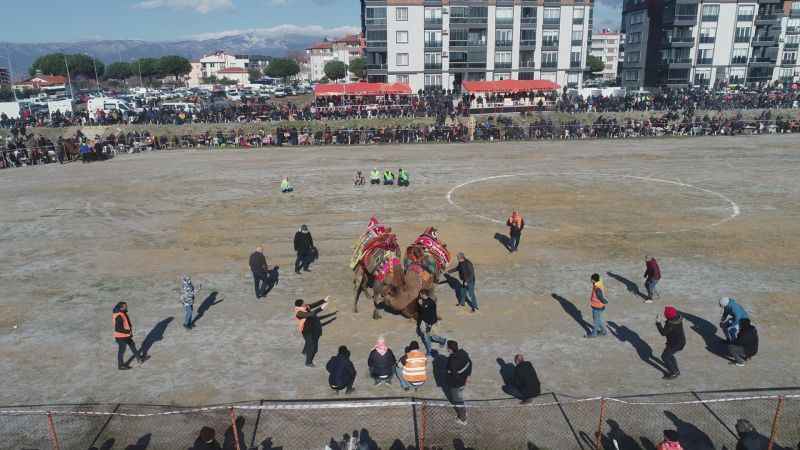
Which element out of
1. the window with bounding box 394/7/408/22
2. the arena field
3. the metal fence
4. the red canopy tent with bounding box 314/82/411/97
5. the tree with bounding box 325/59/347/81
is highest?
the window with bounding box 394/7/408/22

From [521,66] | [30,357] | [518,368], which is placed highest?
[521,66]

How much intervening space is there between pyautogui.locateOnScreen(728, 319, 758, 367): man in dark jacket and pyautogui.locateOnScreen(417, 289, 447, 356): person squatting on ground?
21.6 ft

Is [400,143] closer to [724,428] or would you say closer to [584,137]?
[584,137]

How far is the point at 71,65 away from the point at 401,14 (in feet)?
348

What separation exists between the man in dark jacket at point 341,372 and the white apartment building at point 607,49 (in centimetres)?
17341

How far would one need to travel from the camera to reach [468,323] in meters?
14.2

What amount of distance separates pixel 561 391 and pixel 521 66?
7665 centimetres

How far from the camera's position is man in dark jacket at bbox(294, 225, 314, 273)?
17297mm

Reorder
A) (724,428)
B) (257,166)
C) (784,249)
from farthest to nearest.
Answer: (257,166) < (784,249) < (724,428)

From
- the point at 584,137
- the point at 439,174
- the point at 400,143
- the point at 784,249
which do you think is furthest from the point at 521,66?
the point at 784,249

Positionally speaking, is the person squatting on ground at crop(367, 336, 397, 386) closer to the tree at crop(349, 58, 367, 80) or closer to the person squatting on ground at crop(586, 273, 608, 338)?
the person squatting on ground at crop(586, 273, 608, 338)

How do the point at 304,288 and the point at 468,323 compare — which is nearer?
the point at 468,323

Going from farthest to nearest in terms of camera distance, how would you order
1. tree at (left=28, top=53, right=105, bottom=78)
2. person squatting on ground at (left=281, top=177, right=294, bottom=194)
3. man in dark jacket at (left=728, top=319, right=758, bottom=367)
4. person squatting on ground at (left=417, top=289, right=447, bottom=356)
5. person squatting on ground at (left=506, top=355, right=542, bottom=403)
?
tree at (left=28, top=53, right=105, bottom=78), person squatting on ground at (left=281, top=177, right=294, bottom=194), person squatting on ground at (left=417, top=289, right=447, bottom=356), man in dark jacket at (left=728, top=319, right=758, bottom=367), person squatting on ground at (left=506, top=355, right=542, bottom=403)

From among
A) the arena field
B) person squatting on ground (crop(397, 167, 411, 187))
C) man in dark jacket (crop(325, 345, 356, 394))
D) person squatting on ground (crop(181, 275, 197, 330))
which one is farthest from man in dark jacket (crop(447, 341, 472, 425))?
person squatting on ground (crop(397, 167, 411, 187))
